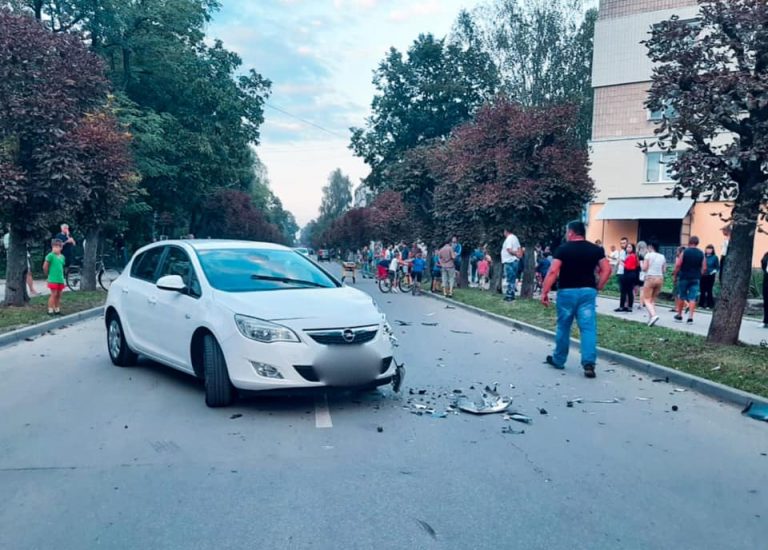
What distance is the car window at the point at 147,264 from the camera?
870 cm

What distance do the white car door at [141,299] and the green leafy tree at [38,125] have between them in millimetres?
6181

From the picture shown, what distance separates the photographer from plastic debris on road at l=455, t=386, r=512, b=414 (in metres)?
6.96

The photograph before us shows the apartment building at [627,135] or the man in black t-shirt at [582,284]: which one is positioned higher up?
the apartment building at [627,135]

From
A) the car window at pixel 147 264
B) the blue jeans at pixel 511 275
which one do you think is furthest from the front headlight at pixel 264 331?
the blue jeans at pixel 511 275

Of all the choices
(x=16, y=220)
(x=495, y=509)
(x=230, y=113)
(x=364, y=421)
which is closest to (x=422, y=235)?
(x=230, y=113)

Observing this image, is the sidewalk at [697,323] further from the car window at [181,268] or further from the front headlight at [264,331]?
the car window at [181,268]

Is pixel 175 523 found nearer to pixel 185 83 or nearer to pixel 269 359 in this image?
pixel 269 359

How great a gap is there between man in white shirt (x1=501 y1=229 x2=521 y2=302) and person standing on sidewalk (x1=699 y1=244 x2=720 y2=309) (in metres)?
4.78

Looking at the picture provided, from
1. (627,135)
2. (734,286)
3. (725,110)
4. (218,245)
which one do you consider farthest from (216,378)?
(627,135)

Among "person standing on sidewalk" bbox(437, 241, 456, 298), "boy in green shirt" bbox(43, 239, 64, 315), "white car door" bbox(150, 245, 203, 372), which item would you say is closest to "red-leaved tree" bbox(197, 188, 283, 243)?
"person standing on sidewalk" bbox(437, 241, 456, 298)

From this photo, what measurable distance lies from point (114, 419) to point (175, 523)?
107 inches

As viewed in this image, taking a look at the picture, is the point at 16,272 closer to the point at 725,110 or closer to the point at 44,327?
the point at 44,327

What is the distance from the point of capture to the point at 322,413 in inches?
264

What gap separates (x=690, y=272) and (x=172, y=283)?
11160 millimetres
